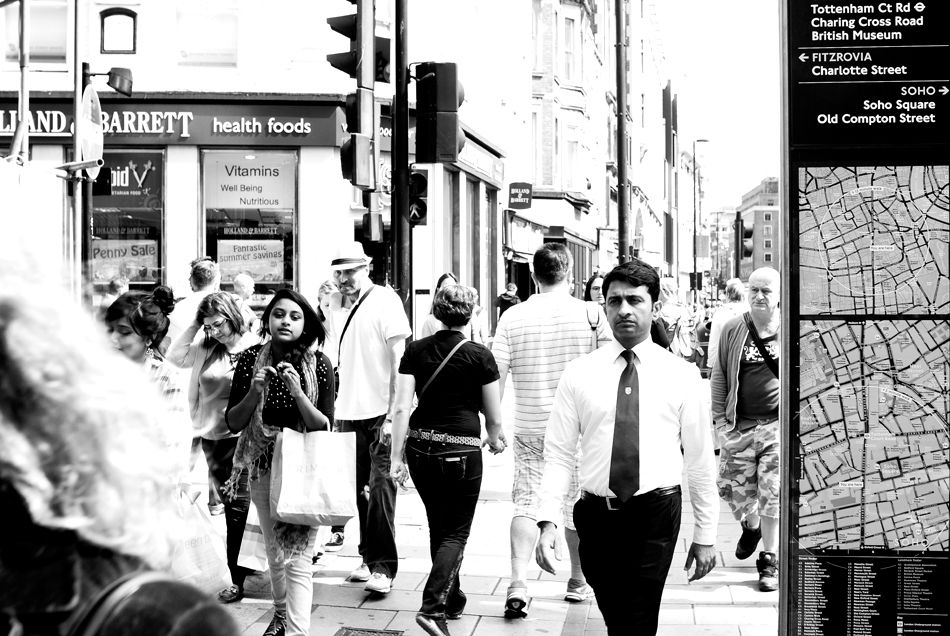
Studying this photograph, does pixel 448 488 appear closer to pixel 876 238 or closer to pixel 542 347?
pixel 542 347

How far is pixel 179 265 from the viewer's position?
19500 mm

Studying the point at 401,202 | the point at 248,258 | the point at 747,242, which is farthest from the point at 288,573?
the point at 248,258

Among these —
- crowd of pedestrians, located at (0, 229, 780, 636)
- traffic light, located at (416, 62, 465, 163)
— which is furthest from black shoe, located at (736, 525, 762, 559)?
traffic light, located at (416, 62, 465, 163)

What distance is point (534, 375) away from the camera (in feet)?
22.4

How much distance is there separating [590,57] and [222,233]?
31417 mm

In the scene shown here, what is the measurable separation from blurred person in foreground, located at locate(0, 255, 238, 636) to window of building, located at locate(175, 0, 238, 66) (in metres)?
19.7

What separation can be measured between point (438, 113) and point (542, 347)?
3956mm

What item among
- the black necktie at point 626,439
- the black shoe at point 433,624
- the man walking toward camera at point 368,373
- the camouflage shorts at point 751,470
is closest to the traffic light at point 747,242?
the camouflage shorts at point 751,470

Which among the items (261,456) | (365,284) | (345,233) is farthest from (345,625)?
(345,233)

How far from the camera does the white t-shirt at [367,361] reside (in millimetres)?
7484

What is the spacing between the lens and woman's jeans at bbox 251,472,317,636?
18.0 feet

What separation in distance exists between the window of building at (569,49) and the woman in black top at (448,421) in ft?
124

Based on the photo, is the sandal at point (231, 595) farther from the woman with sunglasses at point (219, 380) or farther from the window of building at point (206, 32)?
the window of building at point (206, 32)

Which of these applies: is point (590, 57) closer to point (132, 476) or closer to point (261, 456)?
point (261, 456)
